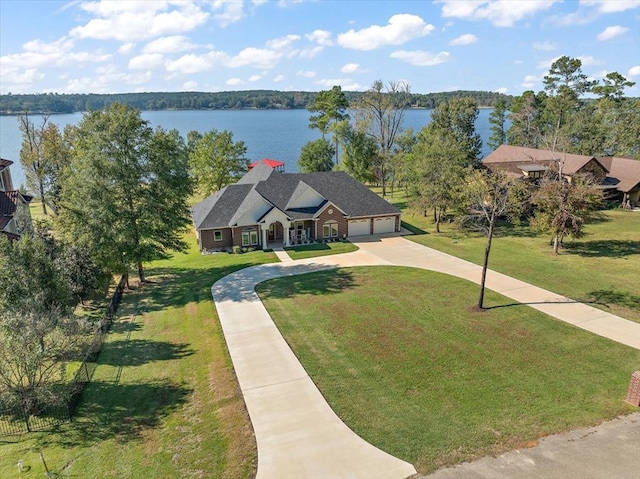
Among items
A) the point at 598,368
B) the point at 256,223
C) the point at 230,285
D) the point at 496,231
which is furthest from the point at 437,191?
the point at 598,368

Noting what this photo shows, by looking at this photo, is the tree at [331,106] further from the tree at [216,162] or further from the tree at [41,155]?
the tree at [41,155]

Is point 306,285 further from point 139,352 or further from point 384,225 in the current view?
point 384,225

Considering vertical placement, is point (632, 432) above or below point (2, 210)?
below

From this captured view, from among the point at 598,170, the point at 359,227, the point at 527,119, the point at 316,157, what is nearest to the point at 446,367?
the point at 359,227

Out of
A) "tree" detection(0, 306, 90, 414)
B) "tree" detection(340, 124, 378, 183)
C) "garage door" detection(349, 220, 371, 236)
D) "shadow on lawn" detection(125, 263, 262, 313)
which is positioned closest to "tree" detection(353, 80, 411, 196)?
"tree" detection(340, 124, 378, 183)

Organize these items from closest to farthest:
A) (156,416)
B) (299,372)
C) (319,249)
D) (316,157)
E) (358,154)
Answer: (156,416) → (299,372) → (319,249) → (358,154) → (316,157)

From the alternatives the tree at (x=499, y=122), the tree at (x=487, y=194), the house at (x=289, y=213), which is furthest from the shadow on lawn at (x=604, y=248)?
the tree at (x=499, y=122)

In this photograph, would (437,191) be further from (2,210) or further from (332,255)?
(2,210)
